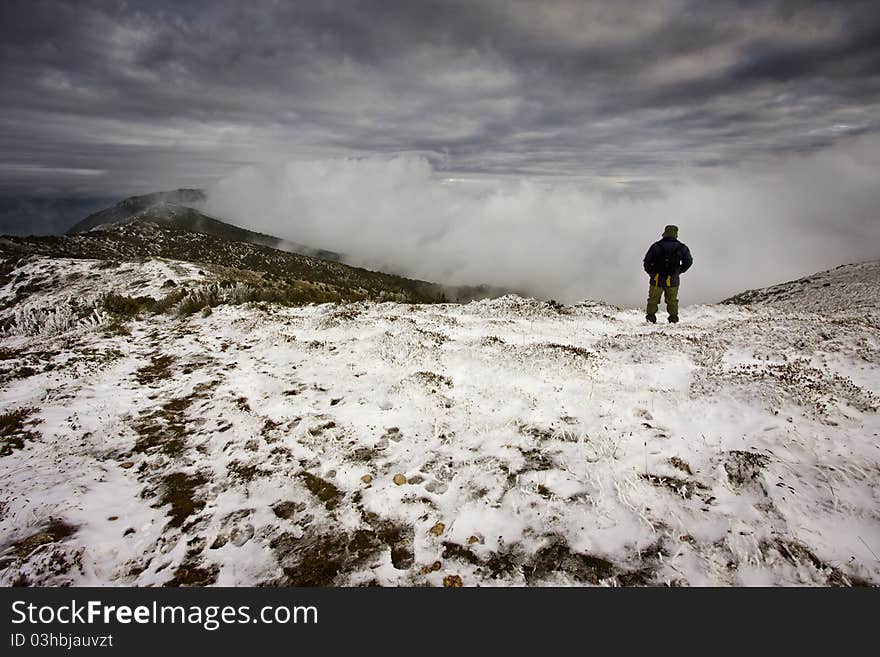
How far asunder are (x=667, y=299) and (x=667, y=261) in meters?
1.84

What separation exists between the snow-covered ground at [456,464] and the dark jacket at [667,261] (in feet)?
11.1

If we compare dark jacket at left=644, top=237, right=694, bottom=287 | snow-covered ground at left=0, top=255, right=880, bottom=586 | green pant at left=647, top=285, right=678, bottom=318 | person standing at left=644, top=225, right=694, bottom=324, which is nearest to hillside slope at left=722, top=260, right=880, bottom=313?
green pant at left=647, top=285, right=678, bottom=318

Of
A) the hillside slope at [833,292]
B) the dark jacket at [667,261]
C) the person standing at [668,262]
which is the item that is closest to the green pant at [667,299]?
the person standing at [668,262]

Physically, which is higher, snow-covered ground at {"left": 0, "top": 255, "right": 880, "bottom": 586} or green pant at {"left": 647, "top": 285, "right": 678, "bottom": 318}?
green pant at {"left": 647, "top": 285, "right": 678, "bottom": 318}

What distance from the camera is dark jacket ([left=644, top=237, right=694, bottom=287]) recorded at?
1546 centimetres

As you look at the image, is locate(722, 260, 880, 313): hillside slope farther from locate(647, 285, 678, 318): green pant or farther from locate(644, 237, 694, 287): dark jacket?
locate(644, 237, 694, 287): dark jacket

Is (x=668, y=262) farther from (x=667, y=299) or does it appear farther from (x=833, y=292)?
(x=833, y=292)

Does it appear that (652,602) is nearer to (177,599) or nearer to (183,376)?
(177,599)

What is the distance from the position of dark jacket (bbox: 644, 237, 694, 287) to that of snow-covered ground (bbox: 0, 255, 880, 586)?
3.39 meters

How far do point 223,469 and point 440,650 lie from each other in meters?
5.25

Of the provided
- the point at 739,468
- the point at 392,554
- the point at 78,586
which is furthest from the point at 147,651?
the point at 739,468

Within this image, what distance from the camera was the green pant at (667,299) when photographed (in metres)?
16.3

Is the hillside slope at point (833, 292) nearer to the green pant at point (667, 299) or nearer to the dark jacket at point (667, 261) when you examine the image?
the green pant at point (667, 299)

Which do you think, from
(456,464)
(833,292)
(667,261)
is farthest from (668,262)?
(833,292)
